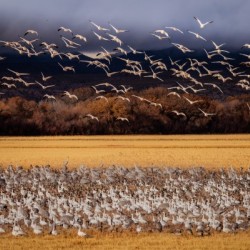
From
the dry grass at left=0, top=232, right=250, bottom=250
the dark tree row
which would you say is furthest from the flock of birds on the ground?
the dark tree row

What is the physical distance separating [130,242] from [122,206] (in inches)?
177

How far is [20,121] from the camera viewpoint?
335 ft

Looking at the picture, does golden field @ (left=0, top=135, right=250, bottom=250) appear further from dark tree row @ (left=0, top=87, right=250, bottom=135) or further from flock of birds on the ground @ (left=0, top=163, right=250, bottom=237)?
dark tree row @ (left=0, top=87, right=250, bottom=135)

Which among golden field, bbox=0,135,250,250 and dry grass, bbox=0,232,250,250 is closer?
dry grass, bbox=0,232,250,250

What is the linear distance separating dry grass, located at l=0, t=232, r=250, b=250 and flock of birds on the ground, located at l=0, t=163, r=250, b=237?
1.07 feet

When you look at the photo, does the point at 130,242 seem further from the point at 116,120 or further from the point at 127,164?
the point at 116,120

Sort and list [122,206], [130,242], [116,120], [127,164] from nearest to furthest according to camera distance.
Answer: [130,242], [122,206], [127,164], [116,120]

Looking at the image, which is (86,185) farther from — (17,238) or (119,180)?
(17,238)

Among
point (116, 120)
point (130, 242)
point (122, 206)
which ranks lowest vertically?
point (130, 242)

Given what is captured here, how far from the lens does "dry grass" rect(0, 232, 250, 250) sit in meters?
18.7

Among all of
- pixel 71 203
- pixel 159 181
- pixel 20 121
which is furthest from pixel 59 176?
pixel 20 121

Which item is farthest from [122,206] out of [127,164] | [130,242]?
[127,164]

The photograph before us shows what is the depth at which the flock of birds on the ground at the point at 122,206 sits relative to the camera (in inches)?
803

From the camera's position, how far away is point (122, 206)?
2361cm
